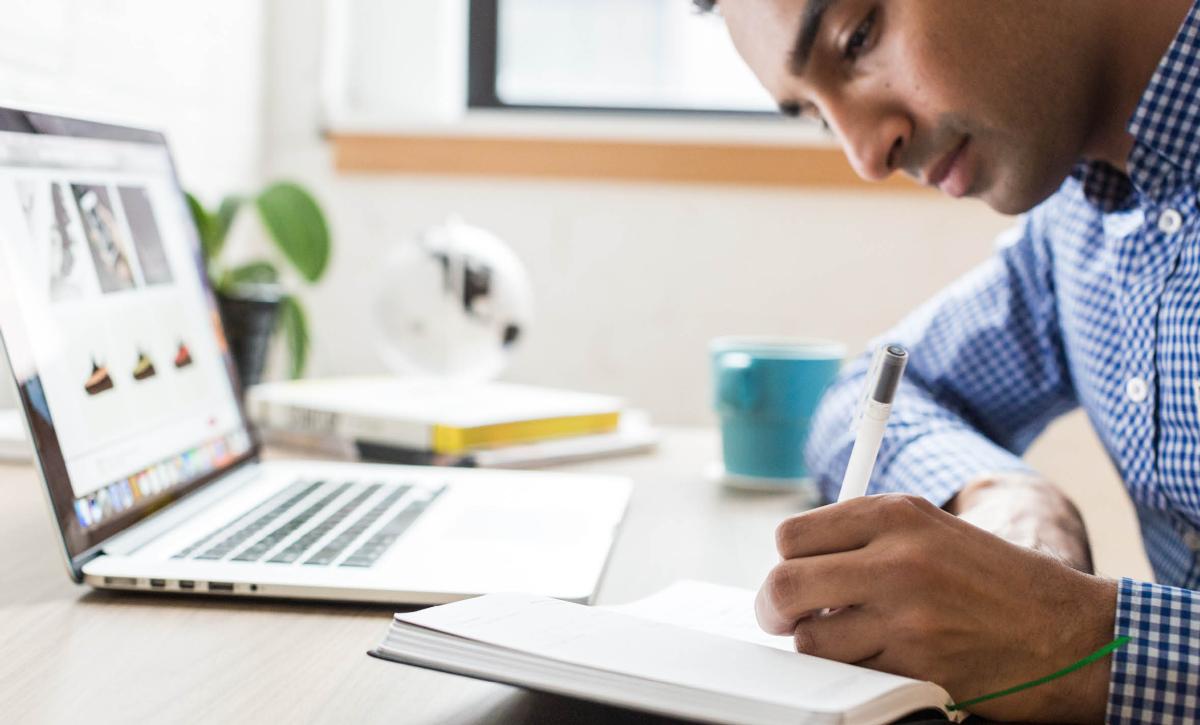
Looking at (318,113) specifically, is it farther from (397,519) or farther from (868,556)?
(868,556)

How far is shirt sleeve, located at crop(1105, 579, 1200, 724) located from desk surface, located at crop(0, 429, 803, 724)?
205 millimetres

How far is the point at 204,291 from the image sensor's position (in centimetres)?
90

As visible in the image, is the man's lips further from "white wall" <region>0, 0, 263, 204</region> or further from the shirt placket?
"white wall" <region>0, 0, 263, 204</region>

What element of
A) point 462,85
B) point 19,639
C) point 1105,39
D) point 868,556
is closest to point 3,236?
point 19,639

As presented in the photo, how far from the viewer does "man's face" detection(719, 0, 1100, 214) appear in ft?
2.85

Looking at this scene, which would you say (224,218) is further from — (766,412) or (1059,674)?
(1059,674)

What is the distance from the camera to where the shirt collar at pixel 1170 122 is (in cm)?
79

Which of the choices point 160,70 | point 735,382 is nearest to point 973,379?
point 735,382

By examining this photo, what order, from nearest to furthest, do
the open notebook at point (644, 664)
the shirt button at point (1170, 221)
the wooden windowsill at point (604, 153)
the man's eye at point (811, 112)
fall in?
the open notebook at point (644, 664) < the shirt button at point (1170, 221) < the man's eye at point (811, 112) < the wooden windowsill at point (604, 153)

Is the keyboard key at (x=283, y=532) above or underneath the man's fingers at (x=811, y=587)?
underneath

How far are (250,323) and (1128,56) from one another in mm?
850

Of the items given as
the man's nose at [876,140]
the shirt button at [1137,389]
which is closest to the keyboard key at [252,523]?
the man's nose at [876,140]

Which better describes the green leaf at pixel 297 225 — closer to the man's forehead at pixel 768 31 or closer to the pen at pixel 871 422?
the man's forehead at pixel 768 31

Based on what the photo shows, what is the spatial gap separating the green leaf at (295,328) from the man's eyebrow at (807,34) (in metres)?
0.62
